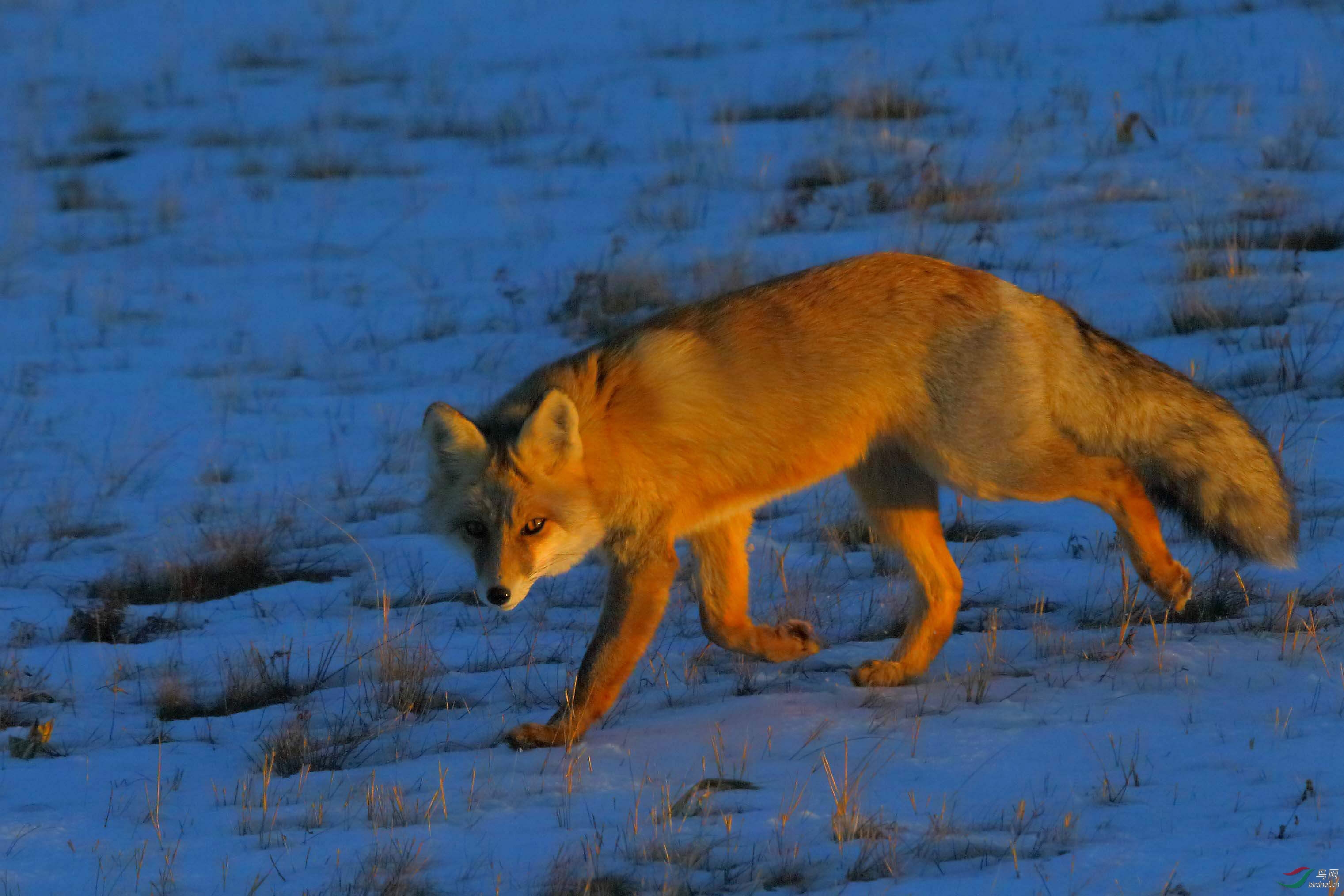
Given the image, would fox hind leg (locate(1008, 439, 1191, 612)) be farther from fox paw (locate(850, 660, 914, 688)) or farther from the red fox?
fox paw (locate(850, 660, 914, 688))

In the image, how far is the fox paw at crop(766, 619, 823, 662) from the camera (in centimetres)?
568

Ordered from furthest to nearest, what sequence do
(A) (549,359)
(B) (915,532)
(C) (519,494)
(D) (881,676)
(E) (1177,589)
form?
(A) (549,359), (B) (915,532), (E) (1177,589), (D) (881,676), (C) (519,494)

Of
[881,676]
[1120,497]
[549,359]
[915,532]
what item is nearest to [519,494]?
[881,676]

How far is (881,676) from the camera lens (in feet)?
17.9

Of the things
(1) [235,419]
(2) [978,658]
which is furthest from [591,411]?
(1) [235,419]

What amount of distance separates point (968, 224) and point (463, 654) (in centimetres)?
644

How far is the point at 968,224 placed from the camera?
11.0 meters

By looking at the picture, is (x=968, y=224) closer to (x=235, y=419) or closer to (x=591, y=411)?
(x=235, y=419)

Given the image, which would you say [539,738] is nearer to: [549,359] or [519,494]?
[519,494]

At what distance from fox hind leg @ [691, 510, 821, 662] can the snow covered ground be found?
0.40 ft

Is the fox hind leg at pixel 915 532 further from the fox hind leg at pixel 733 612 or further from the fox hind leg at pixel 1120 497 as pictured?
the fox hind leg at pixel 1120 497

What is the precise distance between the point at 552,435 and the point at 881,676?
1591 millimetres

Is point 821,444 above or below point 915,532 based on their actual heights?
above

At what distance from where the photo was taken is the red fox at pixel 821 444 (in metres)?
5.16
